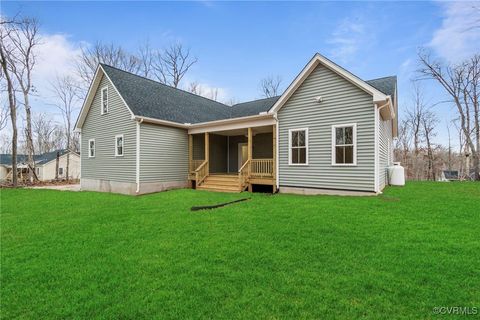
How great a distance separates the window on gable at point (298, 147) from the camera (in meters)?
10.1

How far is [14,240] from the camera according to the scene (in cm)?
505

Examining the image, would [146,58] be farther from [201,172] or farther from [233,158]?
[201,172]

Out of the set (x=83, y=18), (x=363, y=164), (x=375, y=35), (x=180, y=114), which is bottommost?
(x=363, y=164)

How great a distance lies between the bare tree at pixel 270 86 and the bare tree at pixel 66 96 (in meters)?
21.9

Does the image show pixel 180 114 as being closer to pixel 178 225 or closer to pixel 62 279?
pixel 178 225

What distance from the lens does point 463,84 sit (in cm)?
2106

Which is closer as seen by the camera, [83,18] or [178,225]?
[178,225]

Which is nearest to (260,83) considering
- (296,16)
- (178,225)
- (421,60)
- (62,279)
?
(421,60)

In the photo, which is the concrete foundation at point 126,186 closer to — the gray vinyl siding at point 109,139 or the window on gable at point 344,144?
the gray vinyl siding at point 109,139

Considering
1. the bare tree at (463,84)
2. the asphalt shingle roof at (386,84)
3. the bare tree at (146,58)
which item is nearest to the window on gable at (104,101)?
the asphalt shingle roof at (386,84)

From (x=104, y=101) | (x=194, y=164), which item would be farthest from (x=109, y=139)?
(x=194, y=164)

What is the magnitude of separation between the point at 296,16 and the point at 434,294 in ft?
43.1

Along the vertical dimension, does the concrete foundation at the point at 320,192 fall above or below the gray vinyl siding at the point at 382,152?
below

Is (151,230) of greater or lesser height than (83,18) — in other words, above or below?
below
